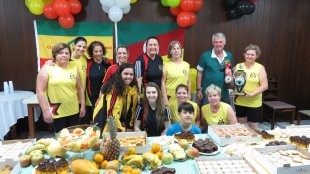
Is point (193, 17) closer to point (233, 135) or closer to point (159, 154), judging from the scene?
point (233, 135)

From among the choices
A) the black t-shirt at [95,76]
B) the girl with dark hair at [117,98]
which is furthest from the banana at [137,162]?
the black t-shirt at [95,76]

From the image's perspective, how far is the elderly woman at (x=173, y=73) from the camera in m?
2.95

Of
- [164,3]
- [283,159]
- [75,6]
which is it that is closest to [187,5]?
[164,3]

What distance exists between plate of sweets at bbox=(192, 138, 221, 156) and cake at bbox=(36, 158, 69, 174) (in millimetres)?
845

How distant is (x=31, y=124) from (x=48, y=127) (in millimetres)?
853

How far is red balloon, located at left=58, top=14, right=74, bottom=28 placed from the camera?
374 centimetres

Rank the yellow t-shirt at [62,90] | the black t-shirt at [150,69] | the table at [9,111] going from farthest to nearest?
the table at [9,111]
the black t-shirt at [150,69]
the yellow t-shirt at [62,90]

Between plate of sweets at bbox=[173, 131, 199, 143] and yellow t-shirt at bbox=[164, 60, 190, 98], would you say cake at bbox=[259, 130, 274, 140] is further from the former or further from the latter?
yellow t-shirt at bbox=[164, 60, 190, 98]

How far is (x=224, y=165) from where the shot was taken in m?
1.47

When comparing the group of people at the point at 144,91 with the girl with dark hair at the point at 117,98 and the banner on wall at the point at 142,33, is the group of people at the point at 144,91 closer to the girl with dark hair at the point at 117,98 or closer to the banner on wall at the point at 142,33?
the girl with dark hair at the point at 117,98

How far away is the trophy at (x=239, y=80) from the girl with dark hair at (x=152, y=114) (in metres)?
1.09

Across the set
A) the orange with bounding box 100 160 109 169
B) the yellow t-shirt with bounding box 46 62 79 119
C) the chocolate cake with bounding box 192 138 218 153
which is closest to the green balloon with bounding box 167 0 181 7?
the yellow t-shirt with bounding box 46 62 79 119

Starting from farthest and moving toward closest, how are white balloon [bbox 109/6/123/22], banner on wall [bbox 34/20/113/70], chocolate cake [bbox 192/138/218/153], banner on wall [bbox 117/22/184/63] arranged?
banner on wall [bbox 117/22/184/63] → banner on wall [bbox 34/20/113/70] → white balloon [bbox 109/6/123/22] → chocolate cake [bbox 192/138/218/153]

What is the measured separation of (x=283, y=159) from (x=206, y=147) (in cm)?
46
